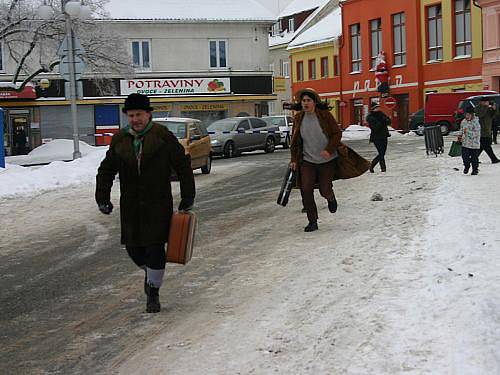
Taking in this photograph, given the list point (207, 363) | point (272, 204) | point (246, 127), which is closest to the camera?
point (207, 363)

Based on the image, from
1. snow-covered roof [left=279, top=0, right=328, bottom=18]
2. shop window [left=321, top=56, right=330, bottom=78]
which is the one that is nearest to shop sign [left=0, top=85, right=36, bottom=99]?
shop window [left=321, top=56, right=330, bottom=78]

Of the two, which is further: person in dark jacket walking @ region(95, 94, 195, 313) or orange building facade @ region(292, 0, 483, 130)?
orange building facade @ region(292, 0, 483, 130)

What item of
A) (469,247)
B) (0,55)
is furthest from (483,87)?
(469,247)

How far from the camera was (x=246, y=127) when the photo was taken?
31.4 meters

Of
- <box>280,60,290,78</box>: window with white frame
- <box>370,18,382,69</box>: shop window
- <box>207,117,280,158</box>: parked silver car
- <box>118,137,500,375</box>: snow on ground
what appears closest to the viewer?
<box>118,137,500,375</box>: snow on ground

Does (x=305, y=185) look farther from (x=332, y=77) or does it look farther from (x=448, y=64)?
(x=332, y=77)

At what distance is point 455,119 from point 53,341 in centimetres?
3176

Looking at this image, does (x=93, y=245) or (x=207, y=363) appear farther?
(x=93, y=245)

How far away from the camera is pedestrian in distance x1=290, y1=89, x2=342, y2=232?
1000 centimetres

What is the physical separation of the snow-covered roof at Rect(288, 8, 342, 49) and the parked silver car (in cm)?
2544

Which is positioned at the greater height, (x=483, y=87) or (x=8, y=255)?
(x=483, y=87)

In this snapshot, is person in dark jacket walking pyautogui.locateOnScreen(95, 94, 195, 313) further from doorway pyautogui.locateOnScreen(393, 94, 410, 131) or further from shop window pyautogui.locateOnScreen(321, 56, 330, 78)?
shop window pyautogui.locateOnScreen(321, 56, 330, 78)

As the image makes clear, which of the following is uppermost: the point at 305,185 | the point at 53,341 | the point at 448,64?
the point at 448,64

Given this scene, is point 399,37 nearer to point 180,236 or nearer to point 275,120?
point 275,120
